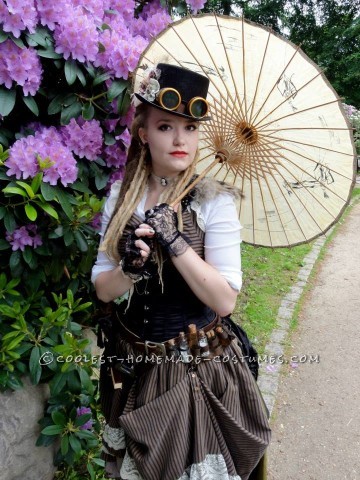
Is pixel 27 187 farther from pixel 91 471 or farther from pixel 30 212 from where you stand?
pixel 91 471

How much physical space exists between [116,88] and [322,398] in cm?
274

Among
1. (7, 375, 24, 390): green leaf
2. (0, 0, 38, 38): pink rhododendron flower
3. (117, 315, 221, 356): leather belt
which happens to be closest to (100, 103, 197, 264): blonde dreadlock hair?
(117, 315, 221, 356): leather belt

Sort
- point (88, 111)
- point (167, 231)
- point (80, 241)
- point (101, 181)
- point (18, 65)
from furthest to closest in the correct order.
→ point (101, 181) < point (80, 241) < point (88, 111) < point (18, 65) < point (167, 231)

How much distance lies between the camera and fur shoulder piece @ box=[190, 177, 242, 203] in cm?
146

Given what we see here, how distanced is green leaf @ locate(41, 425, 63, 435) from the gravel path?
1.39 metres

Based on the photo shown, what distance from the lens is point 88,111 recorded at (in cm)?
161

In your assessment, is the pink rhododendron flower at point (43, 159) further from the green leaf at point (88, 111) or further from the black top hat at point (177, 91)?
the black top hat at point (177, 91)

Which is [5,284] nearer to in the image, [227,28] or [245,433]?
[245,433]

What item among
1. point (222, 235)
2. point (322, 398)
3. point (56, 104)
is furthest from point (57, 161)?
point (322, 398)

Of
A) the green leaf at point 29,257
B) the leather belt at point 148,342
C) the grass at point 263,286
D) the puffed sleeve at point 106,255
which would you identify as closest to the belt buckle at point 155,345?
the leather belt at point 148,342

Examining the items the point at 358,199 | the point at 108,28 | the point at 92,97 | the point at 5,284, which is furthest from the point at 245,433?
the point at 358,199

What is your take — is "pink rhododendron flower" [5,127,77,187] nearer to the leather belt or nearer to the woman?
the woman

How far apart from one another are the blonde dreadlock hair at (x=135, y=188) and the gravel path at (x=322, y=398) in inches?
76.8

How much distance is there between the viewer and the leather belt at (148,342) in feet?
5.09
